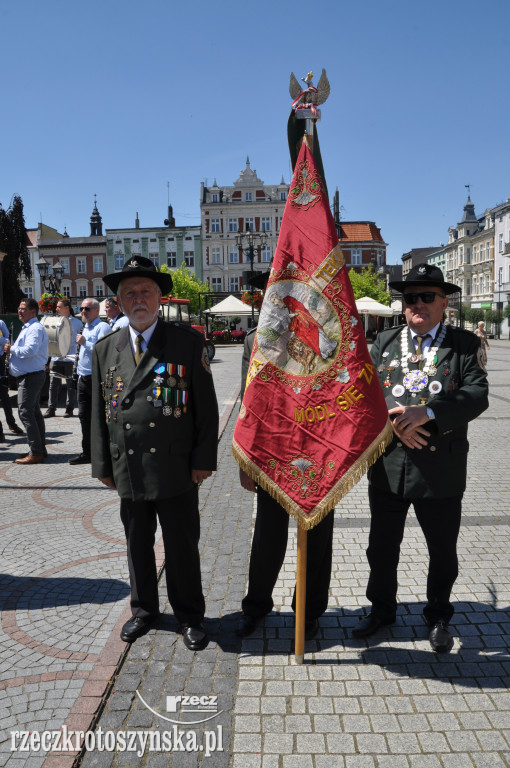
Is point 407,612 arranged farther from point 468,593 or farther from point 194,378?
point 194,378

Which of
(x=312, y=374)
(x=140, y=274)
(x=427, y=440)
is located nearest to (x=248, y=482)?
(x=312, y=374)

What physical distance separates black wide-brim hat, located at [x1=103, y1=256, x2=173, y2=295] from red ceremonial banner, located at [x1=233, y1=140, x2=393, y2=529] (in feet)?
2.09

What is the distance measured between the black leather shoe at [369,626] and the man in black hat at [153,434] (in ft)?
2.91

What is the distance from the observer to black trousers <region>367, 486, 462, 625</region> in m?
Answer: 3.30

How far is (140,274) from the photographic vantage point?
3.24 metres

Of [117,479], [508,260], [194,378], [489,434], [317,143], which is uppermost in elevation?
[508,260]

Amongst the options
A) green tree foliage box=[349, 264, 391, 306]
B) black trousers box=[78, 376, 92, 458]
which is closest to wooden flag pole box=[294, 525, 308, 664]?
black trousers box=[78, 376, 92, 458]

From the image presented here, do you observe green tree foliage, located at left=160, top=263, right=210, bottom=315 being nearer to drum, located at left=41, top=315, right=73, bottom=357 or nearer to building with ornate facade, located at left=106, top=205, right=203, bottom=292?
building with ornate facade, located at left=106, top=205, right=203, bottom=292

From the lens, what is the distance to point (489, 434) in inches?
391

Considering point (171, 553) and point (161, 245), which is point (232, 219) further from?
point (171, 553)

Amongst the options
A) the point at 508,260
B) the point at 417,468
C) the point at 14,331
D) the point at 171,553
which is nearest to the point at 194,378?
the point at 171,553

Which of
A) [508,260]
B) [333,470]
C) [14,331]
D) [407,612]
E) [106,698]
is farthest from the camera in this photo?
[508,260]

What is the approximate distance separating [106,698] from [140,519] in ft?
3.12

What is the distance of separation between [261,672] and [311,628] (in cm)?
48
